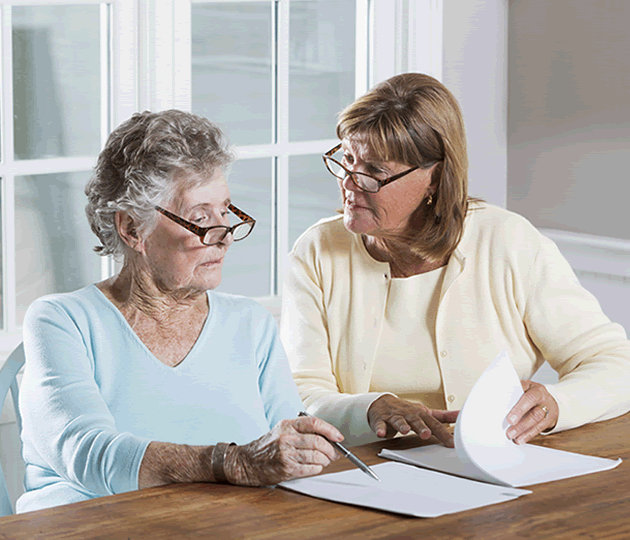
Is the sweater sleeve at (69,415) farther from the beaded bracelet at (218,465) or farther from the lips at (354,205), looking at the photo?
the lips at (354,205)

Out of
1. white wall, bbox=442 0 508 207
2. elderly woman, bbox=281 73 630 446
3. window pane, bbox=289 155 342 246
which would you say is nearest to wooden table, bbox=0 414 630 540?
elderly woman, bbox=281 73 630 446

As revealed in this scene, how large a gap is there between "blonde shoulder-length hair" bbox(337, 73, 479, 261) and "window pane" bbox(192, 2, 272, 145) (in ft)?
2.67

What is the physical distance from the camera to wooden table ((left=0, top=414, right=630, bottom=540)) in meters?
1.13

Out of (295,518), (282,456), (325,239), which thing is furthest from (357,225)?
(295,518)

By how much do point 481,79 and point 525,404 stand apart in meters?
1.91

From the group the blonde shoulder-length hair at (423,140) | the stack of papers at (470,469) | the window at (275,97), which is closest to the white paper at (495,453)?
the stack of papers at (470,469)

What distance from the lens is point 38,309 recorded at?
153 centimetres

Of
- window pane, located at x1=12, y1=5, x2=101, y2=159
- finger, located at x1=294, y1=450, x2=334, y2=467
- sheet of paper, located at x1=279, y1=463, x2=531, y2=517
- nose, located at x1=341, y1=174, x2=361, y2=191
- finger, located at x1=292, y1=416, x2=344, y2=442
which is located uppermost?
window pane, located at x1=12, y1=5, x2=101, y2=159

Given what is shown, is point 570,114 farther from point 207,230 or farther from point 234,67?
point 207,230

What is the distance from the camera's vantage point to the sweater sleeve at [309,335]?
185cm

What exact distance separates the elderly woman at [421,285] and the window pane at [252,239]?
2.64ft

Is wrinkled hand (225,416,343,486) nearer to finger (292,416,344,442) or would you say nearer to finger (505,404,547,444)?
finger (292,416,344,442)

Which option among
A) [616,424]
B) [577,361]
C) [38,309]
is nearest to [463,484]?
[616,424]

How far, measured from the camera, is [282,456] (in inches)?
50.6
